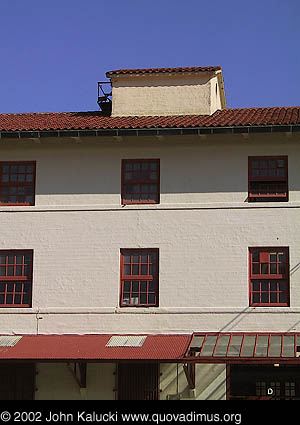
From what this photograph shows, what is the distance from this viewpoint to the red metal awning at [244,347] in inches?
1050

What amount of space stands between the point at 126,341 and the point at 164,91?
9.08 m

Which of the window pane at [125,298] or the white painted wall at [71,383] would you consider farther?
the window pane at [125,298]

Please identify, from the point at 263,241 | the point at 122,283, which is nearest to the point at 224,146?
the point at 263,241

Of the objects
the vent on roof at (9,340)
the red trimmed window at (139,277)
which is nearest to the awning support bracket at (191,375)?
the red trimmed window at (139,277)

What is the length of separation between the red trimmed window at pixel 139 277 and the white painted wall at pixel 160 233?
0.67 ft

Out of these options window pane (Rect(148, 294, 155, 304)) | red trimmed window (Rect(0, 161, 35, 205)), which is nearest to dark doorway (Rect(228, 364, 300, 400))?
window pane (Rect(148, 294, 155, 304))

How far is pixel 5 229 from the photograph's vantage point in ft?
99.5

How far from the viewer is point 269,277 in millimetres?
29094

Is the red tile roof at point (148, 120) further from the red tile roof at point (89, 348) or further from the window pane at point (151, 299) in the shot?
the red tile roof at point (89, 348)

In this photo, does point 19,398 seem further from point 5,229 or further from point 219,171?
point 219,171

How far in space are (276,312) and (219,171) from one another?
14.5ft

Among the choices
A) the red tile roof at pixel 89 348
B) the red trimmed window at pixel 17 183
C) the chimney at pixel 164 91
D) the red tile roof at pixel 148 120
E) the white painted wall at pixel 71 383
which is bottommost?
the white painted wall at pixel 71 383

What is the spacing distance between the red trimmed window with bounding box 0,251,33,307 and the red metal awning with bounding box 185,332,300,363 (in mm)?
5112

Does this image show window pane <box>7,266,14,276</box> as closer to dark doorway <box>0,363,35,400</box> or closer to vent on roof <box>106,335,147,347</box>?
dark doorway <box>0,363,35,400</box>
